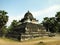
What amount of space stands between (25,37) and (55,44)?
36.2ft

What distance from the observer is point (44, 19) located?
58.9 meters

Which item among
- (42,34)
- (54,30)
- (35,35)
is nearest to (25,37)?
(35,35)

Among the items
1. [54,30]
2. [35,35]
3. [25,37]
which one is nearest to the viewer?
[25,37]

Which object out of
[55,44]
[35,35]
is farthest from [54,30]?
[55,44]

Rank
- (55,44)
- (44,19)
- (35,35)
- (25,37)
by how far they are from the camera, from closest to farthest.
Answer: (55,44) → (25,37) → (35,35) → (44,19)

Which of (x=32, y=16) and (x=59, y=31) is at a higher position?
(x=32, y=16)

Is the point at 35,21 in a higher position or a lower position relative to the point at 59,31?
higher

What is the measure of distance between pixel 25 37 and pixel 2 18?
1312cm

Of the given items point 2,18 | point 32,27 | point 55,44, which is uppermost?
point 2,18

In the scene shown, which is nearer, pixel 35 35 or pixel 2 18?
pixel 35 35

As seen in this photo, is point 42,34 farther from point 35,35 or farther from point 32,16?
point 32,16

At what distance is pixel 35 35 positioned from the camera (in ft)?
120

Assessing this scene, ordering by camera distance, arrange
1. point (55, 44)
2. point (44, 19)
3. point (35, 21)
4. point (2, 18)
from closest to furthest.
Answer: point (55, 44), point (35, 21), point (2, 18), point (44, 19)

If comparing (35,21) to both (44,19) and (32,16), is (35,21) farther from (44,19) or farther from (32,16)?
(44,19)
